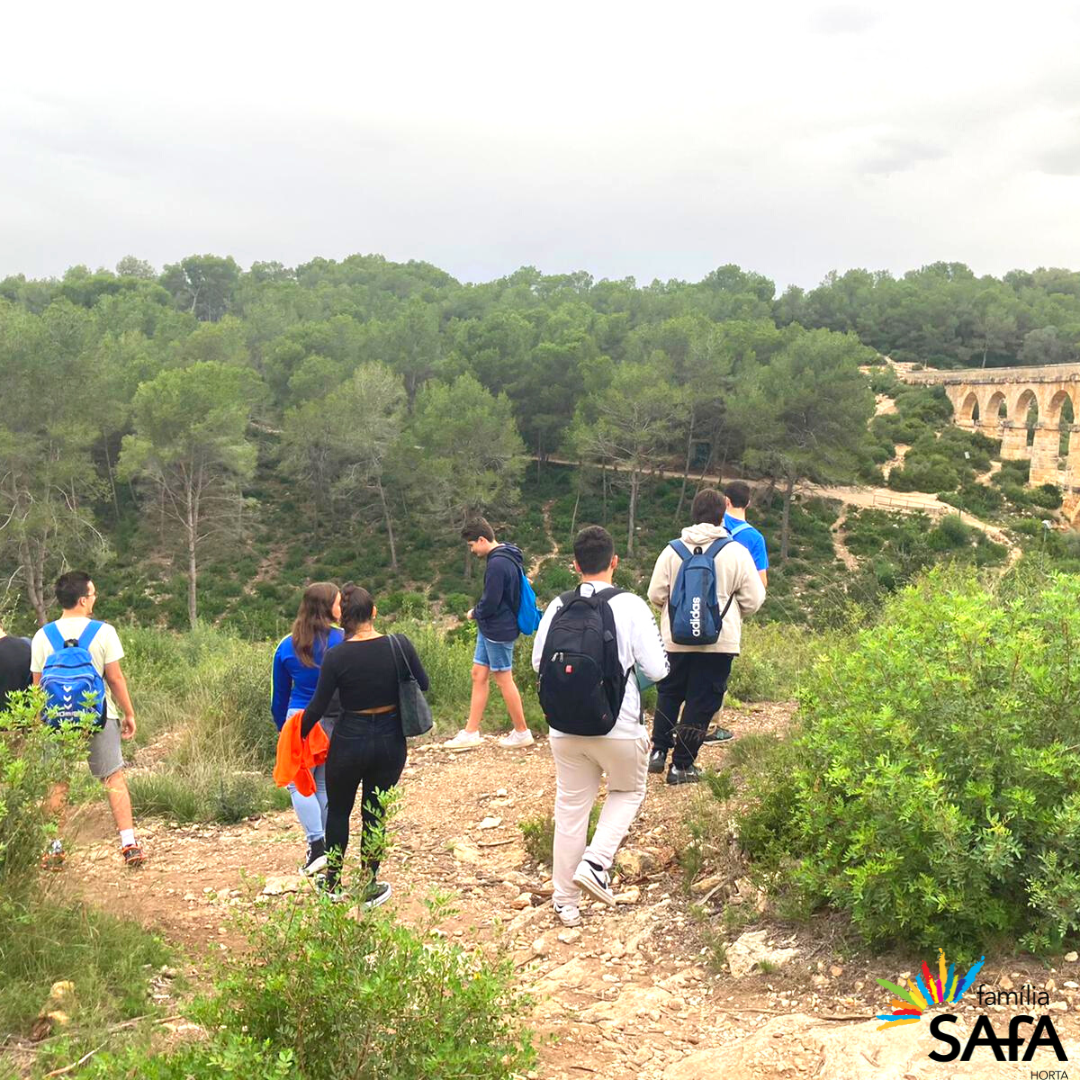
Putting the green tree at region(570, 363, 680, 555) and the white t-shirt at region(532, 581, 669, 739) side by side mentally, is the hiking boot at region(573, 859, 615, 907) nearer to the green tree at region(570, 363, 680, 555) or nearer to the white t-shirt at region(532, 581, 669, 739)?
the white t-shirt at region(532, 581, 669, 739)

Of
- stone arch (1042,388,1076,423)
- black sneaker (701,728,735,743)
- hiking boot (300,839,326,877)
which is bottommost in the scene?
hiking boot (300,839,326,877)

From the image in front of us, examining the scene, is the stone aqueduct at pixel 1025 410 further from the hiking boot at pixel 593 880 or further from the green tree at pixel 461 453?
the hiking boot at pixel 593 880

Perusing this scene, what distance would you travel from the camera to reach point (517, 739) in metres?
5.91

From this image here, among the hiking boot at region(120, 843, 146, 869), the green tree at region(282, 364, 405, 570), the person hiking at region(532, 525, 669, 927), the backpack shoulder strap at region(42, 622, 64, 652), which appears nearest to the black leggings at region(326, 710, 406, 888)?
the person hiking at region(532, 525, 669, 927)

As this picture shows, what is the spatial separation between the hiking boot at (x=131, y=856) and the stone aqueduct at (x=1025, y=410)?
39405 mm

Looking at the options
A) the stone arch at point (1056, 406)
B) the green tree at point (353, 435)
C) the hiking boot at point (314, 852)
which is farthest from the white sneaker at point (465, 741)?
the stone arch at point (1056, 406)

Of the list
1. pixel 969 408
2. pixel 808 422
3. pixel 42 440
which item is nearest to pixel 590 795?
pixel 42 440

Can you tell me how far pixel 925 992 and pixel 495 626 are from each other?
340cm

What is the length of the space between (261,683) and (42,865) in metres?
3.09

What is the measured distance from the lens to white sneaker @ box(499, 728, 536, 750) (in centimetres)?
589

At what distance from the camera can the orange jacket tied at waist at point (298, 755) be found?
3809 millimetres

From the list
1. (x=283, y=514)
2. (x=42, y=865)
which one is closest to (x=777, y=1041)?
(x=42, y=865)

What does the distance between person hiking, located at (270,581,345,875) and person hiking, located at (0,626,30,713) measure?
113 centimetres

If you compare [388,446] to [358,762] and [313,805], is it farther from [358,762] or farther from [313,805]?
[358,762]
